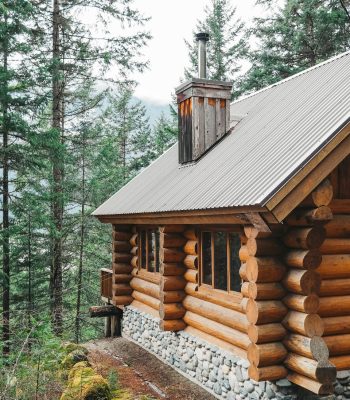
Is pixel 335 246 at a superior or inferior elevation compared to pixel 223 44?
inferior

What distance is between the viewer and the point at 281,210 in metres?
5.92

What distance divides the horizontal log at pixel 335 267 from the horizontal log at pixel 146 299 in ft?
18.2

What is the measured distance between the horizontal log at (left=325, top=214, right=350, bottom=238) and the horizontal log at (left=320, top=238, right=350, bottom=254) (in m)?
0.08

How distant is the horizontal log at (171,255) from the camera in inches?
399

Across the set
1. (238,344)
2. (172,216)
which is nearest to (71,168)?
(172,216)

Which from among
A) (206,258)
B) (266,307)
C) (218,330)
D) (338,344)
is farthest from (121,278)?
(338,344)

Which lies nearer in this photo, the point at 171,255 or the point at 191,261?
the point at 191,261

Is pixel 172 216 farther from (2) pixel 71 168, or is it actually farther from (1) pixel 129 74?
(2) pixel 71 168

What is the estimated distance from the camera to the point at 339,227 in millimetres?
7250

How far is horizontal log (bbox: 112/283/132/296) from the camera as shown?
45.9ft

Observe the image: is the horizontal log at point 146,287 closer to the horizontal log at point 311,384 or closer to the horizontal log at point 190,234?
the horizontal log at point 190,234

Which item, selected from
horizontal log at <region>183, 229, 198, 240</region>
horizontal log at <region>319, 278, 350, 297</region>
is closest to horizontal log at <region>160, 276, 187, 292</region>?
horizontal log at <region>183, 229, 198, 240</region>

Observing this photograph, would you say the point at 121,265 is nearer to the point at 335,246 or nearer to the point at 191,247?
the point at 191,247

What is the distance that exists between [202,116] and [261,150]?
401cm
